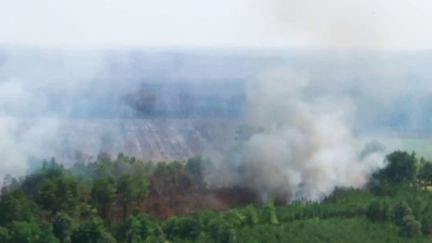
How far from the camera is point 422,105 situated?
129 ft

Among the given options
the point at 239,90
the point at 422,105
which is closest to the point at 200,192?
the point at 239,90

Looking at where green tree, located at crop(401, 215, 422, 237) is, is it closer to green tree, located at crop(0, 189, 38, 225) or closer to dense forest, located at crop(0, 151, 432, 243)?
dense forest, located at crop(0, 151, 432, 243)

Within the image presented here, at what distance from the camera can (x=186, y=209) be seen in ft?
67.8

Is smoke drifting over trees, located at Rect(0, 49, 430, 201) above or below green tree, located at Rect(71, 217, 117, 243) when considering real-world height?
above

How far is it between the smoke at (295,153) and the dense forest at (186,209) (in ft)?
2.43

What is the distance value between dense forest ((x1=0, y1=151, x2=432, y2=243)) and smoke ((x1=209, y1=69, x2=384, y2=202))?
0.74 meters

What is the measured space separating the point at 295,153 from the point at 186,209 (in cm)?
555

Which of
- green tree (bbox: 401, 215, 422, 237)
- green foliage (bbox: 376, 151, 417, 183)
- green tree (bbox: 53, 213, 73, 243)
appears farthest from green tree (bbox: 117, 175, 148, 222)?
green foliage (bbox: 376, 151, 417, 183)

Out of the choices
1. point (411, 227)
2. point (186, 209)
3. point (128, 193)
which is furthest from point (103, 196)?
point (411, 227)

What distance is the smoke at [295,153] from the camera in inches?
938

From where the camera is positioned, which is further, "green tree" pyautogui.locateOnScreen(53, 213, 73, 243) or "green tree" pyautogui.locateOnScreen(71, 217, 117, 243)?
"green tree" pyautogui.locateOnScreen(53, 213, 73, 243)

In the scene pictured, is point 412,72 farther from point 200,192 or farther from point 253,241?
point 253,241

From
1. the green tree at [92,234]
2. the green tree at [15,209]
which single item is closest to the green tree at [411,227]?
the green tree at [92,234]

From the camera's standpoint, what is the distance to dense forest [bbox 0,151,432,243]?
57.3 ft
